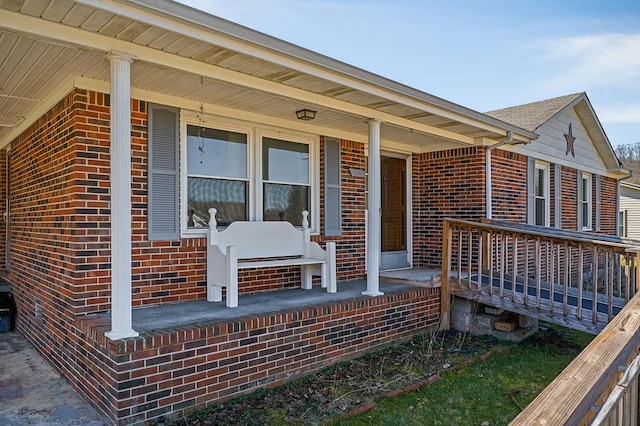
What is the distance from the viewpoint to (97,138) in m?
4.34

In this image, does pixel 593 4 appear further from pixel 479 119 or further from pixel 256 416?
pixel 256 416

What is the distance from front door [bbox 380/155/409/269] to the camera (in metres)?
7.81

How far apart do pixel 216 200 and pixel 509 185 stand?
5282mm

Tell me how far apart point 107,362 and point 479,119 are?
5.43 metres

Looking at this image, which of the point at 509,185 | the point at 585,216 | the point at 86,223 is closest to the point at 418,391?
the point at 86,223

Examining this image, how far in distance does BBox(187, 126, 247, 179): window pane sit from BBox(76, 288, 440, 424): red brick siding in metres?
2.01

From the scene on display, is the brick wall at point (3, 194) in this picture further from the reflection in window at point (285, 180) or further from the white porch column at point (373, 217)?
the white porch column at point (373, 217)

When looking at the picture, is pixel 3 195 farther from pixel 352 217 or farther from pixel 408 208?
pixel 408 208

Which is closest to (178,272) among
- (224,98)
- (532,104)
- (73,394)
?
(73,394)

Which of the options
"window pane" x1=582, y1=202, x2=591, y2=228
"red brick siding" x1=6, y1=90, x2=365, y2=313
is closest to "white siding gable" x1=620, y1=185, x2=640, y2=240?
"window pane" x1=582, y1=202, x2=591, y2=228

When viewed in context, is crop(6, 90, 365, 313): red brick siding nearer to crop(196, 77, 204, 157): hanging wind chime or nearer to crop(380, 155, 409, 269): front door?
crop(196, 77, 204, 157): hanging wind chime

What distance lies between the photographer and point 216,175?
5379 millimetres

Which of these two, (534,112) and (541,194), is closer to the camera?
(541,194)

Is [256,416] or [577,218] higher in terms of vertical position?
[577,218]
